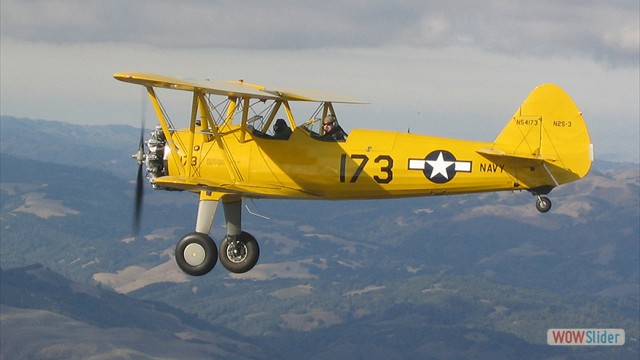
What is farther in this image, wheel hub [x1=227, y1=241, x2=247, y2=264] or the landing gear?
wheel hub [x1=227, y1=241, x2=247, y2=264]

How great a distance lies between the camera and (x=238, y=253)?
2627 cm

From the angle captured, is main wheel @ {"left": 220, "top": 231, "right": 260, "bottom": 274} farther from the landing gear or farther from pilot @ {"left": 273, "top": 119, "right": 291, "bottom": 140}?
pilot @ {"left": 273, "top": 119, "right": 291, "bottom": 140}

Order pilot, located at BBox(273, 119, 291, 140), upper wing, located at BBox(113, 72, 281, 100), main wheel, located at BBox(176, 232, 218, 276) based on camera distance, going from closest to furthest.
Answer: upper wing, located at BBox(113, 72, 281, 100) → main wheel, located at BBox(176, 232, 218, 276) → pilot, located at BBox(273, 119, 291, 140)

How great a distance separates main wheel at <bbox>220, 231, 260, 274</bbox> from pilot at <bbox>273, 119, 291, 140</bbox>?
248 cm

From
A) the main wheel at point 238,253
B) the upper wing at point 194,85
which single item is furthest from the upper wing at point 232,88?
the main wheel at point 238,253

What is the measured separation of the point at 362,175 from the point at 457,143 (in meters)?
2.24

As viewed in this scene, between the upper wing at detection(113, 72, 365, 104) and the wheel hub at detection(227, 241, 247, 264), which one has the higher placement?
the upper wing at detection(113, 72, 365, 104)

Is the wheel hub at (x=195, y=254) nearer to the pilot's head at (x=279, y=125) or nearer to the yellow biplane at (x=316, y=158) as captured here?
the yellow biplane at (x=316, y=158)

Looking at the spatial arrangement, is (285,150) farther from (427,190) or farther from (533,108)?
(533,108)

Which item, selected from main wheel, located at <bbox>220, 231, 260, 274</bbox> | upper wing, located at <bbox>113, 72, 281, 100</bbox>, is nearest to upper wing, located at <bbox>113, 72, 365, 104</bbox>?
upper wing, located at <bbox>113, 72, 281, 100</bbox>

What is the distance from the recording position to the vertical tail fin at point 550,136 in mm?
24547

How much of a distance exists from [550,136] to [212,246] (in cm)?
789

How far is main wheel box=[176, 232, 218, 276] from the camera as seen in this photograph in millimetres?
25641

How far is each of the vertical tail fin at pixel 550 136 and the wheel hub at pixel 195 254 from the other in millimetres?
6750
